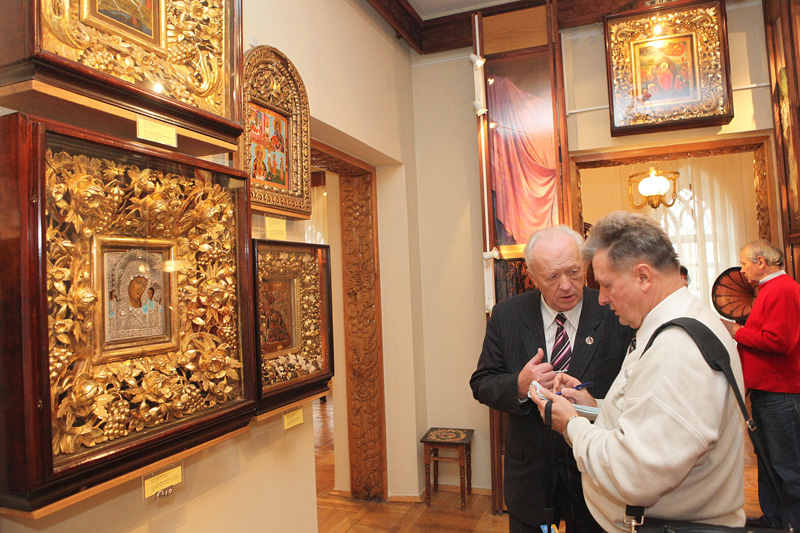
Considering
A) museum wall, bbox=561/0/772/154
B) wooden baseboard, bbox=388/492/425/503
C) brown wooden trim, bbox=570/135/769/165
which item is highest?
museum wall, bbox=561/0/772/154

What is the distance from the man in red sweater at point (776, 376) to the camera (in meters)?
3.39

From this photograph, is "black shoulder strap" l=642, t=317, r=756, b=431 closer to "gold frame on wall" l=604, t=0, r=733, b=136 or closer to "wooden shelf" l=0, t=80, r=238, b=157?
"wooden shelf" l=0, t=80, r=238, b=157

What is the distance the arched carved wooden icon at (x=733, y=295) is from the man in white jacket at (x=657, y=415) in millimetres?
4158

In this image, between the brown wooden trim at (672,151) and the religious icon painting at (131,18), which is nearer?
the religious icon painting at (131,18)

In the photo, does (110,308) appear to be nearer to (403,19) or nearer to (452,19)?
(403,19)

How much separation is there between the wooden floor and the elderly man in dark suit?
1961 millimetres

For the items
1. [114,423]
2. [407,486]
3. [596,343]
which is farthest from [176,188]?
[407,486]

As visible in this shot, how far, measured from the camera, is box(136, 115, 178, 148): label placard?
146 centimetres

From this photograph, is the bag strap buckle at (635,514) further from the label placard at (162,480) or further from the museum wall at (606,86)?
the museum wall at (606,86)

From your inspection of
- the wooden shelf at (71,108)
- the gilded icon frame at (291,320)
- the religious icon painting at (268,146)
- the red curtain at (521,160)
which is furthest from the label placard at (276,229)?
the red curtain at (521,160)

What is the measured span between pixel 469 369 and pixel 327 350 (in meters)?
2.32

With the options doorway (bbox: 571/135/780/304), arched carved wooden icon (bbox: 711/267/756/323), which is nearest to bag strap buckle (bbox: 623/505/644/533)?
arched carved wooden icon (bbox: 711/267/756/323)

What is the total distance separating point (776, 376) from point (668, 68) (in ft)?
7.73

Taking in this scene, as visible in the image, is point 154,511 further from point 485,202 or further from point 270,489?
point 485,202
